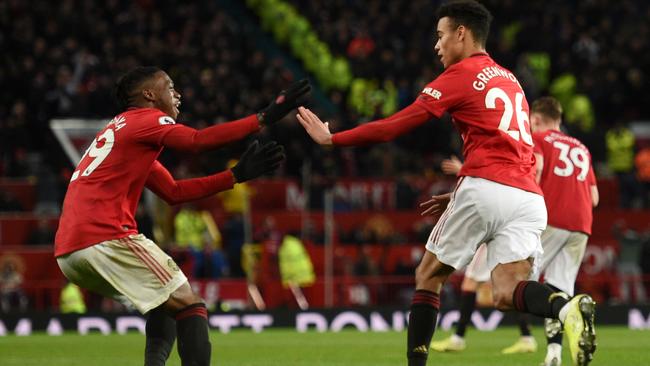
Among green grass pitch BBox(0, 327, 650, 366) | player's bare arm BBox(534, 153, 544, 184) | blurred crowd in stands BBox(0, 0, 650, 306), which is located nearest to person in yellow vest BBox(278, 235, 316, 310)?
blurred crowd in stands BBox(0, 0, 650, 306)

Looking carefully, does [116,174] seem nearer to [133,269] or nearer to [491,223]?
[133,269]

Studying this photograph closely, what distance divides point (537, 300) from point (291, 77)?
65.4 feet

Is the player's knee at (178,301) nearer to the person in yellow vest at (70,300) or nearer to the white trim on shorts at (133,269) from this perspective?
the white trim on shorts at (133,269)

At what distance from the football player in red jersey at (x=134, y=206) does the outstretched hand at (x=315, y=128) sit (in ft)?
0.83

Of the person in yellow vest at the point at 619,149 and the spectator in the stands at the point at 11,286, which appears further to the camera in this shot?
the person in yellow vest at the point at 619,149

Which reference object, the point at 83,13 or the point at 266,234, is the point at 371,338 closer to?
the point at 266,234

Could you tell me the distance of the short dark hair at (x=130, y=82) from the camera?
305 inches

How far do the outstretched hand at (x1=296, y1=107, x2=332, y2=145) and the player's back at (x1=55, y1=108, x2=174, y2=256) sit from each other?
33.1 inches

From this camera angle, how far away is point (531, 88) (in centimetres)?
2566

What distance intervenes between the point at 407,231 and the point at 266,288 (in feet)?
10.2

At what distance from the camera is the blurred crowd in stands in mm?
22203

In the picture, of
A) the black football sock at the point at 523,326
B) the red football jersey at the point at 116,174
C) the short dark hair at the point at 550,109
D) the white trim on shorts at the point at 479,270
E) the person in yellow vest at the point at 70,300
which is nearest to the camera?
the red football jersey at the point at 116,174

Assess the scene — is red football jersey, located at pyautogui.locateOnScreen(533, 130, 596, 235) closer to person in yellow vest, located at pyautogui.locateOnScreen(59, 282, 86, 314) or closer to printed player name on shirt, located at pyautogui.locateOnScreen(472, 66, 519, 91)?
printed player name on shirt, located at pyautogui.locateOnScreen(472, 66, 519, 91)

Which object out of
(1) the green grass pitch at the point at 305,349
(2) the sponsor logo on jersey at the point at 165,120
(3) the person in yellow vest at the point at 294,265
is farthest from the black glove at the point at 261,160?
(3) the person in yellow vest at the point at 294,265
